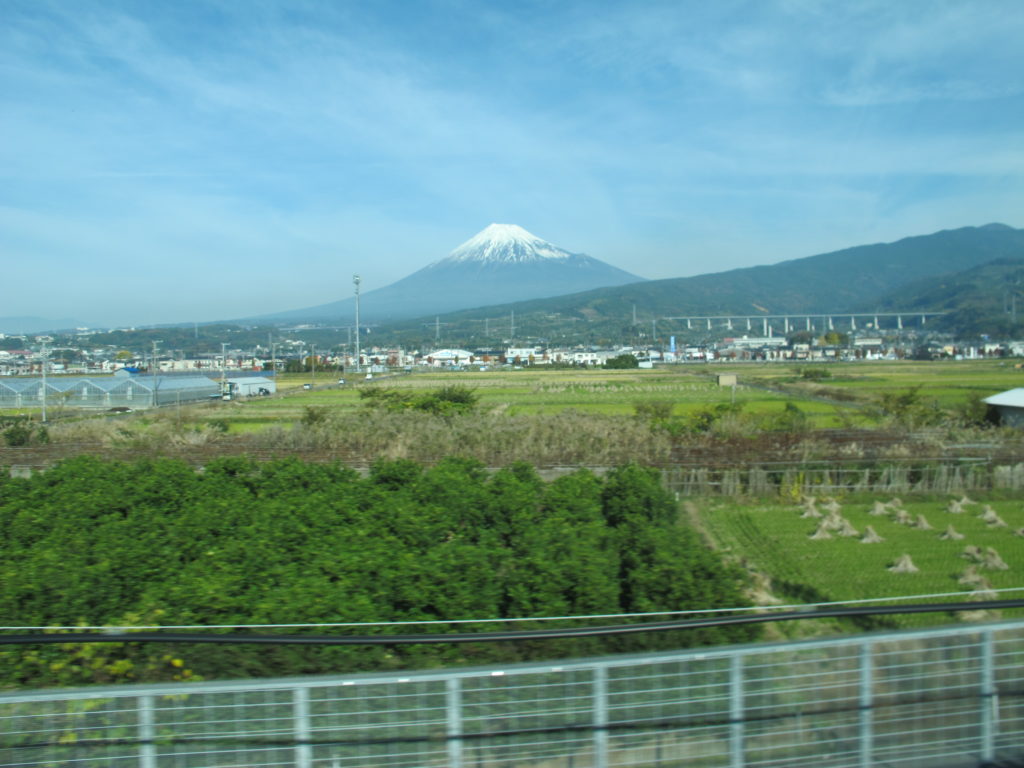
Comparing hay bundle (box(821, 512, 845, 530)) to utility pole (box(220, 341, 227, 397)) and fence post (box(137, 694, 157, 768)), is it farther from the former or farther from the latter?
utility pole (box(220, 341, 227, 397))

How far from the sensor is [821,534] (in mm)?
9258

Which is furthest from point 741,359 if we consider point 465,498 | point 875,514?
point 465,498

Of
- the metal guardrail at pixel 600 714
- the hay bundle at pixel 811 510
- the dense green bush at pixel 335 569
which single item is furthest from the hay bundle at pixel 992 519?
the metal guardrail at pixel 600 714

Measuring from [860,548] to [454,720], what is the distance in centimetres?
771

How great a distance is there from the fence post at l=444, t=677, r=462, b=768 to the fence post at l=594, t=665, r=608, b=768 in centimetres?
38

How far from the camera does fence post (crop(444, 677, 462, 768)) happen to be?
6.77ft

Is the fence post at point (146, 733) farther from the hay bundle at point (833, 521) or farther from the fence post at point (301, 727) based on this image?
the hay bundle at point (833, 521)

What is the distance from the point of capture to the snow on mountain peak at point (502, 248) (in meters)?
184

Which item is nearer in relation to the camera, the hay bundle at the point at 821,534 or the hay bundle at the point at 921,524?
the hay bundle at the point at 821,534

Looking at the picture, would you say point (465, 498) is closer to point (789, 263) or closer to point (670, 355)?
point (670, 355)

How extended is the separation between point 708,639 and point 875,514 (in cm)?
759

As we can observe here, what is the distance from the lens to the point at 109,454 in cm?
1522

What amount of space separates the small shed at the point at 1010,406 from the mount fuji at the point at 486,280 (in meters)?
123

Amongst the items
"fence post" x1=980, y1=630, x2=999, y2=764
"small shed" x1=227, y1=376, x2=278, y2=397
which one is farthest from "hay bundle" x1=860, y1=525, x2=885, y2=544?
"small shed" x1=227, y1=376, x2=278, y2=397
